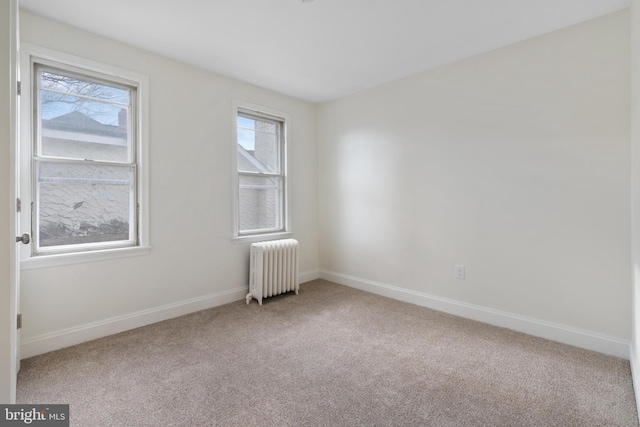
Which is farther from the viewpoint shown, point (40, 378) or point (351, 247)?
point (351, 247)

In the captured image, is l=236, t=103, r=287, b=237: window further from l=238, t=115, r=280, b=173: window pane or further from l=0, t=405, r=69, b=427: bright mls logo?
l=0, t=405, r=69, b=427: bright mls logo

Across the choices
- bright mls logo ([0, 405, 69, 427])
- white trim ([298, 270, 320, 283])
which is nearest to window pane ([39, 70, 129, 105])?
bright mls logo ([0, 405, 69, 427])

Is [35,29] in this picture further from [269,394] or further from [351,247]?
[351,247]

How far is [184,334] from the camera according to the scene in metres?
2.56

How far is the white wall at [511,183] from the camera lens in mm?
2205

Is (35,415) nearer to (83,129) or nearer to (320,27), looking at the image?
(83,129)

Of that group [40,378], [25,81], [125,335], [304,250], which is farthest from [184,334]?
[25,81]

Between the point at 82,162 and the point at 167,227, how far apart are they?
85 cm

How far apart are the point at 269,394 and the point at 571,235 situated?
99.2 inches

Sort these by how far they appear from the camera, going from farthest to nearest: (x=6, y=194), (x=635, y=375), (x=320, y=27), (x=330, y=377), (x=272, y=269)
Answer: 1. (x=272, y=269)
2. (x=320, y=27)
3. (x=330, y=377)
4. (x=635, y=375)
5. (x=6, y=194)

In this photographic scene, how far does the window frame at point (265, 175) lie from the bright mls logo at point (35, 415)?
78.5 inches

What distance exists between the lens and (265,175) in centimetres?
378

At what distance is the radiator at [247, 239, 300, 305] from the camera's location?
334 cm

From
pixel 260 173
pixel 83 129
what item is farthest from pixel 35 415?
pixel 260 173
